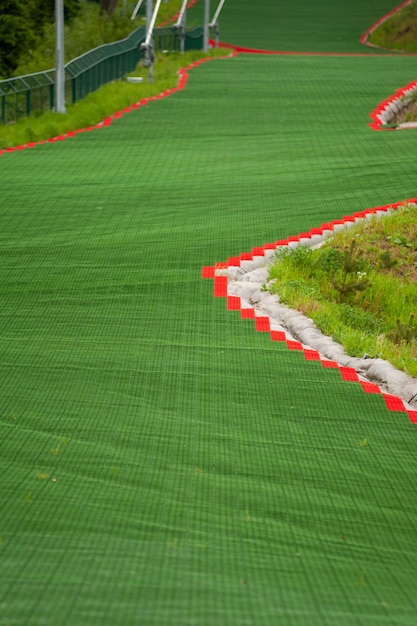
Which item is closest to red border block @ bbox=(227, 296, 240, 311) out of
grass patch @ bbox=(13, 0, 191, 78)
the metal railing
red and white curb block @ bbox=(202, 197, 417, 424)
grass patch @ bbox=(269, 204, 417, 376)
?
red and white curb block @ bbox=(202, 197, 417, 424)

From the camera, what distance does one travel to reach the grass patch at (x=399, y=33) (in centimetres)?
4169

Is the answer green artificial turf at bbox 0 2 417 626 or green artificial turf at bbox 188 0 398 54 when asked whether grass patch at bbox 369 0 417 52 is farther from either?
green artificial turf at bbox 0 2 417 626

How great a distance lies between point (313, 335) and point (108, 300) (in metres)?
1.83

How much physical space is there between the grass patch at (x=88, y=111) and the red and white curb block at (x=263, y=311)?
6.45 metres

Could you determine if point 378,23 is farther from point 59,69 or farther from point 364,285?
point 364,285

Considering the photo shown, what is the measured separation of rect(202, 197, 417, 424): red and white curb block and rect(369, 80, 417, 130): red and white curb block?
20.3ft

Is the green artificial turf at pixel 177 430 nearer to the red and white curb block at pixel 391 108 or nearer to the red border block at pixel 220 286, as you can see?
the red border block at pixel 220 286

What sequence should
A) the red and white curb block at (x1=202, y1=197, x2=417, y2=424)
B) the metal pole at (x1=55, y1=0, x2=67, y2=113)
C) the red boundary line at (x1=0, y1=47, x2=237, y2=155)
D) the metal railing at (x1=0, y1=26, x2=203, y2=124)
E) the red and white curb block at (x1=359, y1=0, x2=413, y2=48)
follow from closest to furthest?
the red and white curb block at (x1=202, y1=197, x2=417, y2=424)
the red boundary line at (x1=0, y1=47, x2=237, y2=155)
the metal railing at (x1=0, y1=26, x2=203, y2=124)
the metal pole at (x1=55, y1=0, x2=67, y2=113)
the red and white curb block at (x1=359, y1=0, x2=413, y2=48)

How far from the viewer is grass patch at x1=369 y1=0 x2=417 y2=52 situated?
4169 centimetres

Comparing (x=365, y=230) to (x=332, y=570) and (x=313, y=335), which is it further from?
(x=332, y=570)

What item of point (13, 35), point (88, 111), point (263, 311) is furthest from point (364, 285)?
point (13, 35)

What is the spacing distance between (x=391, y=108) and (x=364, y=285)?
36.4 ft

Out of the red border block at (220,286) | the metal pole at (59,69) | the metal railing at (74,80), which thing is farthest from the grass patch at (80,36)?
the red border block at (220,286)

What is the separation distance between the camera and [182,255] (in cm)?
1080
